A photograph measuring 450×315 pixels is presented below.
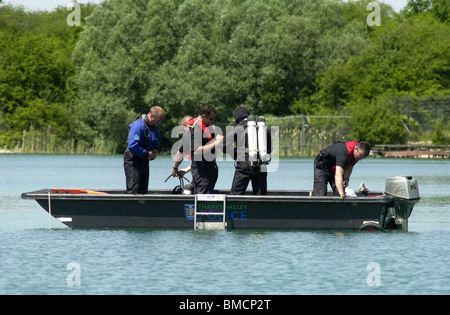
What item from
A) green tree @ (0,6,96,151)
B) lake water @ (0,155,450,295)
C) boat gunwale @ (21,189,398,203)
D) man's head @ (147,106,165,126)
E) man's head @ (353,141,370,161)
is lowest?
lake water @ (0,155,450,295)

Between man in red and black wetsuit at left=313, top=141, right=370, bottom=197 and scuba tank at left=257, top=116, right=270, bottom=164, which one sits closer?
man in red and black wetsuit at left=313, top=141, right=370, bottom=197

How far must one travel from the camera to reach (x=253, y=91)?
5619 cm

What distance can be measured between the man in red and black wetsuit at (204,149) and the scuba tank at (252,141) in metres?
0.42

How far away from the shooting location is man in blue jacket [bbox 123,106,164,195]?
12945mm

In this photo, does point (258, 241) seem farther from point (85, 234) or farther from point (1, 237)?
point (1, 237)

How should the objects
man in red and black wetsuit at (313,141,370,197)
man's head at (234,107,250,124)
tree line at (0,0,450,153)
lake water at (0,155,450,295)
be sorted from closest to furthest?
lake water at (0,155,450,295) → man in red and black wetsuit at (313,141,370,197) → man's head at (234,107,250,124) → tree line at (0,0,450,153)

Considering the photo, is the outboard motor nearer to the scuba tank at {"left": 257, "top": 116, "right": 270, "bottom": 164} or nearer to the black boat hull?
the black boat hull

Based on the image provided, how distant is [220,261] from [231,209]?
2214 millimetres

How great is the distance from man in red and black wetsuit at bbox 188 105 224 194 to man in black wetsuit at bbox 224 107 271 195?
0.69ft

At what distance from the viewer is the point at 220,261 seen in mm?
10750

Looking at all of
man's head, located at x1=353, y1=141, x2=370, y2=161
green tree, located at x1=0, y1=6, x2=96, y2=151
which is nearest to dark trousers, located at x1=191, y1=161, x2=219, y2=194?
man's head, located at x1=353, y1=141, x2=370, y2=161

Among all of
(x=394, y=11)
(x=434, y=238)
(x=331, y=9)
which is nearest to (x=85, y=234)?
(x=434, y=238)

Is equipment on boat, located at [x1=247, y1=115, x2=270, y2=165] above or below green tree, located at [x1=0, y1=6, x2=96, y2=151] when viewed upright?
below

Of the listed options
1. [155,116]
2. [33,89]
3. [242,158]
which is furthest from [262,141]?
[33,89]
